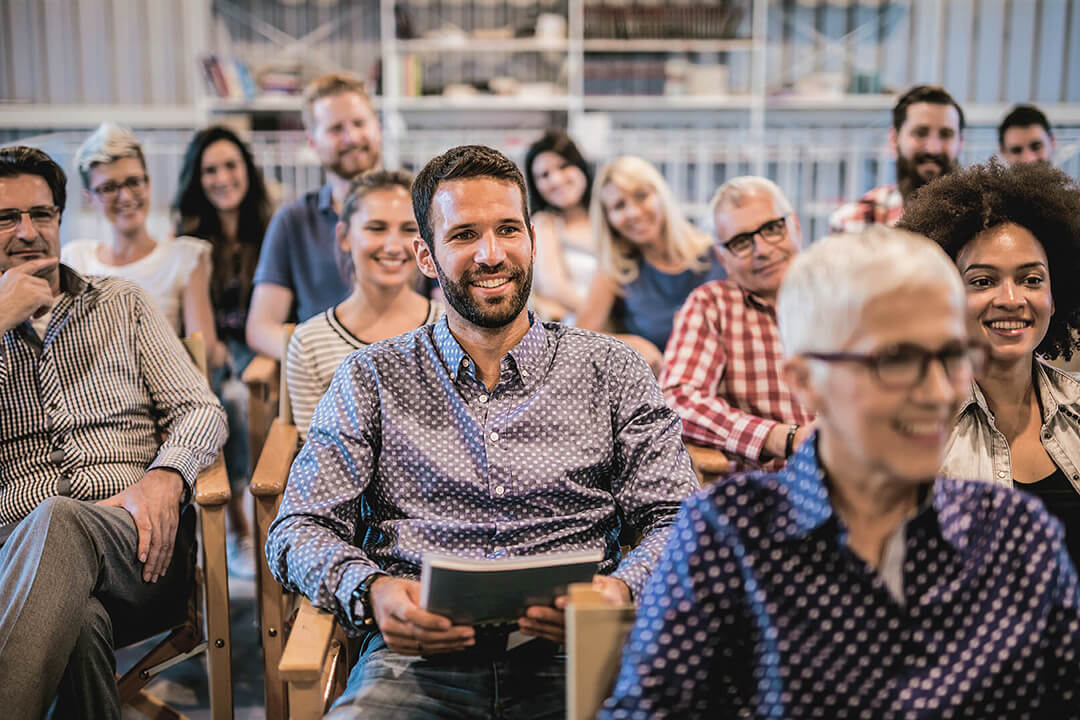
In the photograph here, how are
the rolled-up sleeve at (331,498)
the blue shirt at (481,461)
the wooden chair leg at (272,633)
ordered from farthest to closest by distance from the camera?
the wooden chair leg at (272,633), the blue shirt at (481,461), the rolled-up sleeve at (331,498)

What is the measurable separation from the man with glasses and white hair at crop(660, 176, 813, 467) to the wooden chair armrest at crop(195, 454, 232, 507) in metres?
1.01

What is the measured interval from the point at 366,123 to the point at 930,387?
257cm

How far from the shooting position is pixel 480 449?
1659mm

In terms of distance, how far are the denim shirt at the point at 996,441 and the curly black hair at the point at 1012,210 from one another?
0.21 metres

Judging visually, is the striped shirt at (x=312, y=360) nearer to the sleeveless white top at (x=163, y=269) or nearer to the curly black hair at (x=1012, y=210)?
the sleeveless white top at (x=163, y=269)

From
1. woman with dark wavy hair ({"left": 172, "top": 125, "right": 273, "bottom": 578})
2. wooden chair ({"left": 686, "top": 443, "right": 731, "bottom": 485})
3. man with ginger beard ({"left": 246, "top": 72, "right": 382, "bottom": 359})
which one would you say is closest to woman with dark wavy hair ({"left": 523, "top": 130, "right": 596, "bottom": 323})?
man with ginger beard ({"left": 246, "top": 72, "right": 382, "bottom": 359})

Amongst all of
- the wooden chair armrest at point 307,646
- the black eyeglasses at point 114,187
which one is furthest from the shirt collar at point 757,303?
the black eyeglasses at point 114,187

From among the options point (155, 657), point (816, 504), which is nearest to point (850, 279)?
point (816, 504)

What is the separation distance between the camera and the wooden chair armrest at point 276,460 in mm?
2004

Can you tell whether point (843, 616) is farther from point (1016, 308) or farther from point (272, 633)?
point (272, 633)

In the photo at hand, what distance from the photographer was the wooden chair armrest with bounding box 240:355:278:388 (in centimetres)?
262

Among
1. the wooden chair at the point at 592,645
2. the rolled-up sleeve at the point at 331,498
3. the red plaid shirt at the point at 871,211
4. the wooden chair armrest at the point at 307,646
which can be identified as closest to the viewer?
the wooden chair at the point at 592,645

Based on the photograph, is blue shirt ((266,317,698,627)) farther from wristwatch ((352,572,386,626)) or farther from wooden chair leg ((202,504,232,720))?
wooden chair leg ((202,504,232,720))

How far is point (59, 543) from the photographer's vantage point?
5.67 feet
